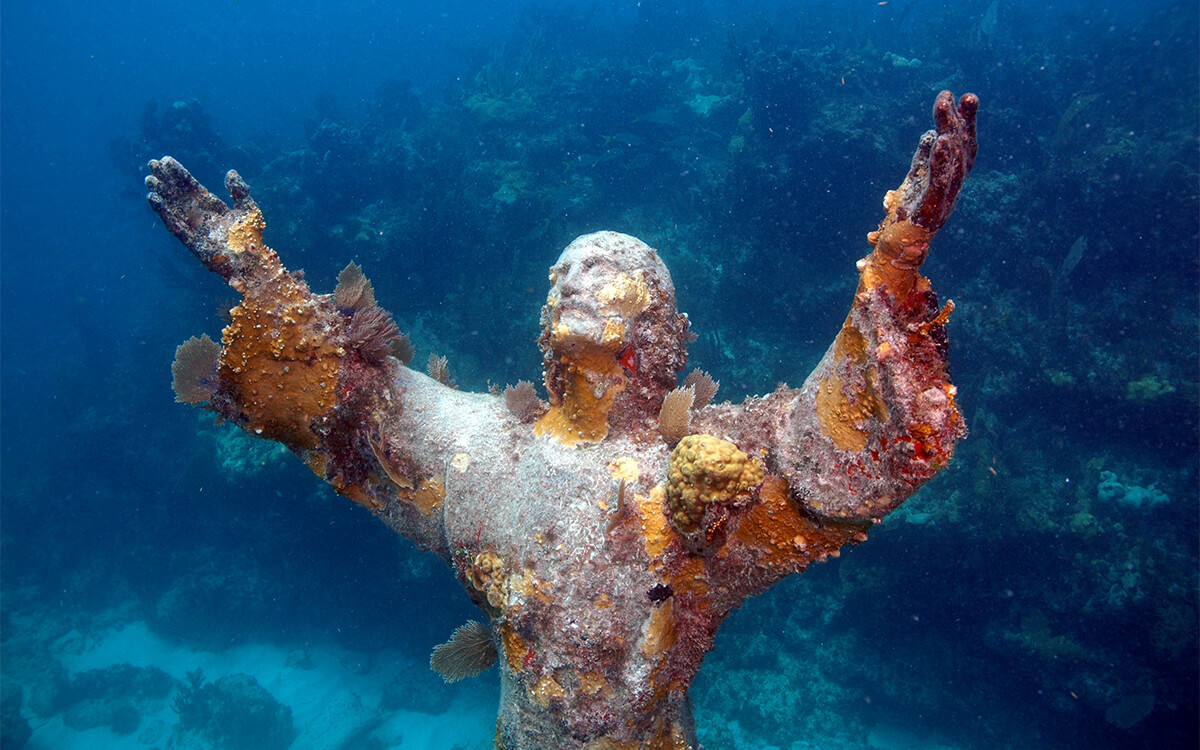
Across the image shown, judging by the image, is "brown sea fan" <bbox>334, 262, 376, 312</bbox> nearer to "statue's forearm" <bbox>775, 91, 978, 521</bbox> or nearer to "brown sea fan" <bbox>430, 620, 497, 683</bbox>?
"brown sea fan" <bbox>430, 620, 497, 683</bbox>

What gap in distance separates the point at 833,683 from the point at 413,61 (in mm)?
49144

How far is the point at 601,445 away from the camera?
2.80 m

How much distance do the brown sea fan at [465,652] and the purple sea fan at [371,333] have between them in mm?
1755

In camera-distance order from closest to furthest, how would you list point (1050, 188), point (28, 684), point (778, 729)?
point (778, 729), point (1050, 188), point (28, 684)

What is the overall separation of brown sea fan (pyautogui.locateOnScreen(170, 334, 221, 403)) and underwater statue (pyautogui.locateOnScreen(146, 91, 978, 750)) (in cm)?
1

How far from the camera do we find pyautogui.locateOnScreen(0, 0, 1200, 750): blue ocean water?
8.98 m

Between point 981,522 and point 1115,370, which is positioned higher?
point 1115,370

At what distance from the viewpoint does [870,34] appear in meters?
21.2

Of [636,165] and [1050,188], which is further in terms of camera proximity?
[636,165]

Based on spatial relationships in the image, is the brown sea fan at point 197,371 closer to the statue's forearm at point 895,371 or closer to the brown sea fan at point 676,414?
the brown sea fan at point 676,414

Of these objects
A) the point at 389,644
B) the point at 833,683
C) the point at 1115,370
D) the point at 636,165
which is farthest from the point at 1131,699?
the point at 636,165

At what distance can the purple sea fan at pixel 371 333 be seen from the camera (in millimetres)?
3270

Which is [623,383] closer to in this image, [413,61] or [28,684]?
[28,684]

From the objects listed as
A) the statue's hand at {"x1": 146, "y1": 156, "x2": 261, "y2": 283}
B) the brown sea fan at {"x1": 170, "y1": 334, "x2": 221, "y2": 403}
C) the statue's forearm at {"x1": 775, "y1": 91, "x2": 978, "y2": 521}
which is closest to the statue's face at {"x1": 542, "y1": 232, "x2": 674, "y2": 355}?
the statue's forearm at {"x1": 775, "y1": 91, "x2": 978, "y2": 521}
